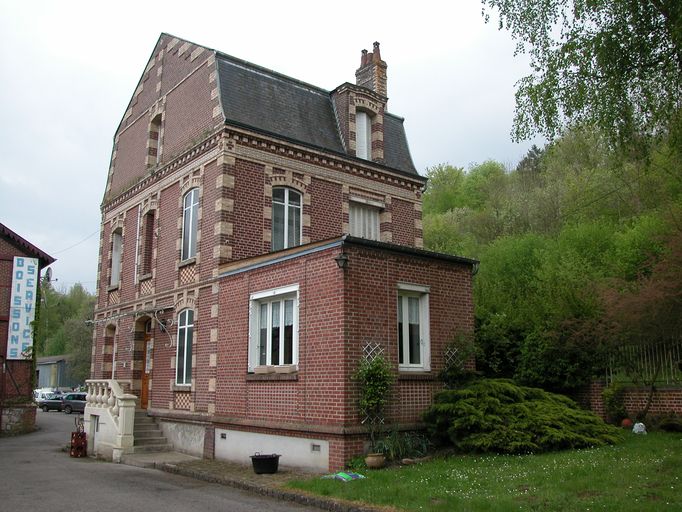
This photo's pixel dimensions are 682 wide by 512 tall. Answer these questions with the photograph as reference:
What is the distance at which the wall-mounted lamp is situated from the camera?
12539mm

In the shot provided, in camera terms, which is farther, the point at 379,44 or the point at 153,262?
the point at 379,44

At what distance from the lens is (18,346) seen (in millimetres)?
26797

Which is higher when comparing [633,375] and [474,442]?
[633,375]

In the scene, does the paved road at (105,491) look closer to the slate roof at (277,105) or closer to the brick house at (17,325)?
the slate roof at (277,105)

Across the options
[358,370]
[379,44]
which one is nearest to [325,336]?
[358,370]

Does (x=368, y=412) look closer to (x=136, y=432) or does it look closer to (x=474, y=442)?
(x=474, y=442)

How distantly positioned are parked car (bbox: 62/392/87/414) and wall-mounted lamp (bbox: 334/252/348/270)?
1416 inches

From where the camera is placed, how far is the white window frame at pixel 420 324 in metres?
13.7

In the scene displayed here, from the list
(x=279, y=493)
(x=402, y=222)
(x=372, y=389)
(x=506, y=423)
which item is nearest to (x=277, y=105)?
(x=402, y=222)

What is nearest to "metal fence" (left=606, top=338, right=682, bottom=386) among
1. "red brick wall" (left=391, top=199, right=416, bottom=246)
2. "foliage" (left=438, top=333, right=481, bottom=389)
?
"foliage" (left=438, top=333, right=481, bottom=389)

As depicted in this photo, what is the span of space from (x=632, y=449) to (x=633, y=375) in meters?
4.51

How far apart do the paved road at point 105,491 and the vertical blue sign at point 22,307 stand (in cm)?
1035

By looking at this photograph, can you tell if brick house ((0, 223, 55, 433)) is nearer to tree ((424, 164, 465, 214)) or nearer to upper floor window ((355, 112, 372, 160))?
upper floor window ((355, 112, 372, 160))

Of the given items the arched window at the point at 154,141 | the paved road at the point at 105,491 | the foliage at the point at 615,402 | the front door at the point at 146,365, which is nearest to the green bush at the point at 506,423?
the foliage at the point at 615,402
